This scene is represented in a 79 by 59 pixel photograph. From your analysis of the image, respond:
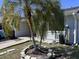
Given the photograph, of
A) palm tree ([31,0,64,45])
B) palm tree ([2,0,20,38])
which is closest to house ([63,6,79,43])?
palm tree ([31,0,64,45])

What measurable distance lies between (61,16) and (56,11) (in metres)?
0.46

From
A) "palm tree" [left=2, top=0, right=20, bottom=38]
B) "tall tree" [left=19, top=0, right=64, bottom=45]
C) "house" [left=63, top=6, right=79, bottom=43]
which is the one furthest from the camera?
"house" [left=63, top=6, right=79, bottom=43]

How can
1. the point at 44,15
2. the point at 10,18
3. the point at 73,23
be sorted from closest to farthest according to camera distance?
the point at 10,18 → the point at 44,15 → the point at 73,23

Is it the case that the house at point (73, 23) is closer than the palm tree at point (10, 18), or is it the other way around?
the palm tree at point (10, 18)

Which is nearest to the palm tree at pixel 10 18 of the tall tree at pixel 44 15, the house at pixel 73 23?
the tall tree at pixel 44 15

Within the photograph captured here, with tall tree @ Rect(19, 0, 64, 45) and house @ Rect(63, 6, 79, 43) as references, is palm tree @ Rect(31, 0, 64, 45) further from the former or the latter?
house @ Rect(63, 6, 79, 43)

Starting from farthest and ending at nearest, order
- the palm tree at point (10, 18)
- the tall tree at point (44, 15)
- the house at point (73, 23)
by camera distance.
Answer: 1. the house at point (73, 23)
2. the tall tree at point (44, 15)
3. the palm tree at point (10, 18)

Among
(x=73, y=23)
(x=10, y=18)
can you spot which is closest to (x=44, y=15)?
(x=10, y=18)

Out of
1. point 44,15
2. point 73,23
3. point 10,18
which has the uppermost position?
point 44,15

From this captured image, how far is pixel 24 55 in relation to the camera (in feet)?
34.2

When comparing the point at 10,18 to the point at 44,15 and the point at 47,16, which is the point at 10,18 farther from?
the point at 47,16

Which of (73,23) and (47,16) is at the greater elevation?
(47,16)

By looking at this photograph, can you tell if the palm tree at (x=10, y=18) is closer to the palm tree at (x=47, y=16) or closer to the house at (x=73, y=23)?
the palm tree at (x=47, y=16)

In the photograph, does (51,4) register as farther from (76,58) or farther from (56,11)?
(76,58)
